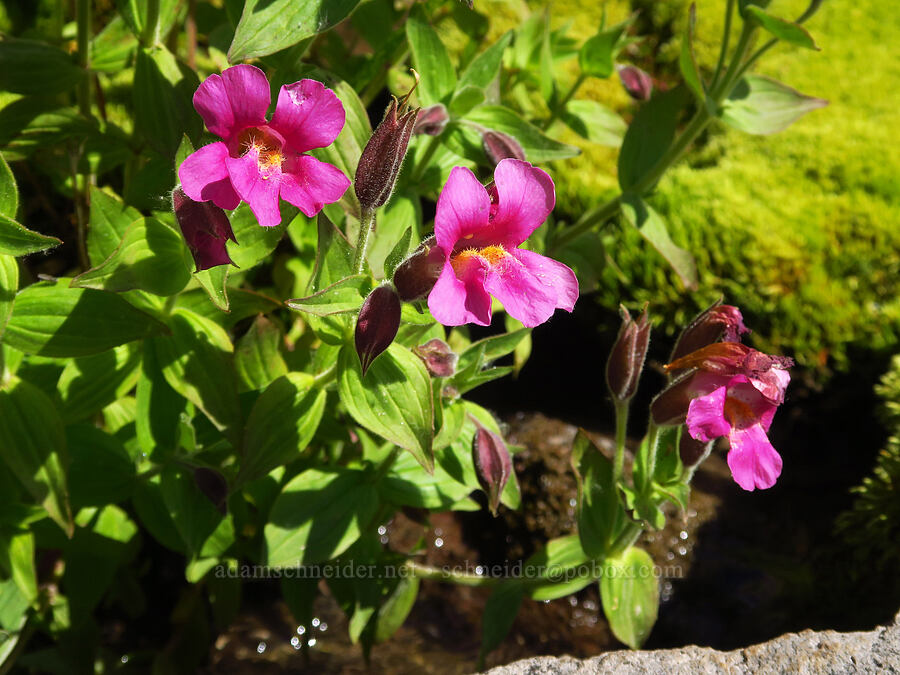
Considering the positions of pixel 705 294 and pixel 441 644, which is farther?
pixel 705 294

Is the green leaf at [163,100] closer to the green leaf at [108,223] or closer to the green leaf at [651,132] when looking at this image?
the green leaf at [108,223]


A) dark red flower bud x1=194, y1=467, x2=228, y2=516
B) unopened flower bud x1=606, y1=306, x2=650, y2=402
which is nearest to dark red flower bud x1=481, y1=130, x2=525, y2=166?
unopened flower bud x1=606, y1=306, x2=650, y2=402

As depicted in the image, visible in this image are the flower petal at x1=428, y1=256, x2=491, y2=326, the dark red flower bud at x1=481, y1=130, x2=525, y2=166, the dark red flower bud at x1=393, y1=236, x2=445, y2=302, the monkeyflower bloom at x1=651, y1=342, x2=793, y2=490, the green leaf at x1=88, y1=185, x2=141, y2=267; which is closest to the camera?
the flower petal at x1=428, y1=256, x2=491, y2=326

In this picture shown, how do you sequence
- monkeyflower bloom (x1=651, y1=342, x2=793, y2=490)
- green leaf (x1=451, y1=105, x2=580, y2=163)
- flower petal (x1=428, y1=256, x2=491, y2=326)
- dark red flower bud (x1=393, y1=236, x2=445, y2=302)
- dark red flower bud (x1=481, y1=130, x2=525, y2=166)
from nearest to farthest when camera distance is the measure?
flower petal (x1=428, y1=256, x2=491, y2=326), dark red flower bud (x1=393, y1=236, x2=445, y2=302), monkeyflower bloom (x1=651, y1=342, x2=793, y2=490), dark red flower bud (x1=481, y1=130, x2=525, y2=166), green leaf (x1=451, y1=105, x2=580, y2=163)

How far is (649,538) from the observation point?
2438 mm

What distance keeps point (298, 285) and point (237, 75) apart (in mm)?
1083

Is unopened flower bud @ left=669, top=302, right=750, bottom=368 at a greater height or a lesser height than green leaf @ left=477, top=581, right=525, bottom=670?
greater

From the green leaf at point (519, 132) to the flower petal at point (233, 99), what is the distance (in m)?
0.69

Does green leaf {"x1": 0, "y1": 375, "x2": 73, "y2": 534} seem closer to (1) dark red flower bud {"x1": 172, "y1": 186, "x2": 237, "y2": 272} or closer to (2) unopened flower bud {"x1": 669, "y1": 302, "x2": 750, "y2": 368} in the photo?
(1) dark red flower bud {"x1": 172, "y1": 186, "x2": 237, "y2": 272}

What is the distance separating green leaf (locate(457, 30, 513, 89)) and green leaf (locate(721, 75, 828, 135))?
539 millimetres

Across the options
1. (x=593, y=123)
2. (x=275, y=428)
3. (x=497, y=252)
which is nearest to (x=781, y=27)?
(x=593, y=123)

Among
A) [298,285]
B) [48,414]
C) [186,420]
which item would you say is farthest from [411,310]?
[298,285]

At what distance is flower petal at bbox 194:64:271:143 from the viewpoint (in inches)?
40.8

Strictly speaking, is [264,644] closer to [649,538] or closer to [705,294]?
[649,538]
